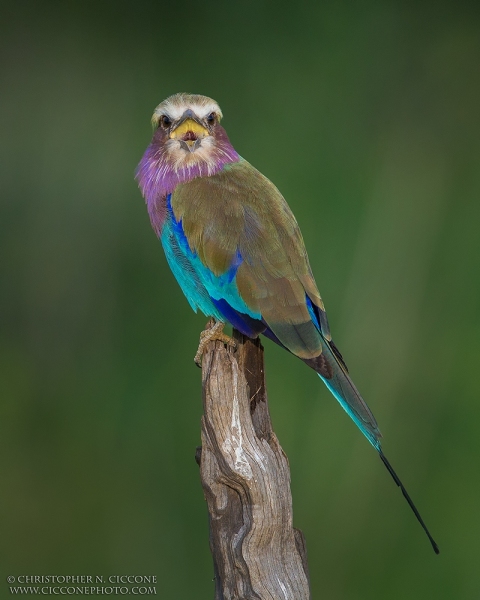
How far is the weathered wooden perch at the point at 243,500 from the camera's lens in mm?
1654

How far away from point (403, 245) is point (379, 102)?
0.62 metres

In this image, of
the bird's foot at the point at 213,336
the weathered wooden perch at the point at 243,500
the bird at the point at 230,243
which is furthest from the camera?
the bird's foot at the point at 213,336

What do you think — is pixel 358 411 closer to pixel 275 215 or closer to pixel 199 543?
pixel 275 215

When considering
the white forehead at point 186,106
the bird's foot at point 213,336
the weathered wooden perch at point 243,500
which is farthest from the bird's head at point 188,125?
the weathered wooden perch at point 243,500

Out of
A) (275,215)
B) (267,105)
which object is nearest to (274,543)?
(275,215)

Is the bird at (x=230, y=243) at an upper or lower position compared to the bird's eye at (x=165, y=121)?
lower

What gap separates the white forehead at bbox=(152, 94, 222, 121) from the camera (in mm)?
2100

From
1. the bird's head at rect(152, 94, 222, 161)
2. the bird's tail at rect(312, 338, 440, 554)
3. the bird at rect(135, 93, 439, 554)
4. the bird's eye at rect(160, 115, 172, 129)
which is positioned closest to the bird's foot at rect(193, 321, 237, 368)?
the bird at rect(135, 93, 439, 554)

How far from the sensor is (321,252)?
3.21 meters

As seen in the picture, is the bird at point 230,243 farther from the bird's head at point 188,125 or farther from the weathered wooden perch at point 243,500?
the weathered wooden perch at point 243,500

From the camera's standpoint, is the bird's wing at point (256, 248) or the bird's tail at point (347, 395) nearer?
the bird's tail at point (347, 395)

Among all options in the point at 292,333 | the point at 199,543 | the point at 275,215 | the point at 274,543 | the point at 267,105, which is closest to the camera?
the point at 274,543

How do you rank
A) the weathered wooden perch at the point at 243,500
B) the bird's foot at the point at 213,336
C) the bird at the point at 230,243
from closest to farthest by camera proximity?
the weathered wooden perch at the point at 243,500
the bird at the point at 230,243
the bird's foot at the point at 213,336

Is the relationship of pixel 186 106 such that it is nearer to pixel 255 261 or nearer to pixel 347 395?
pixel 255 261
